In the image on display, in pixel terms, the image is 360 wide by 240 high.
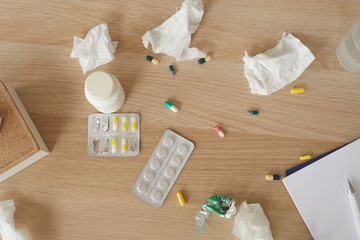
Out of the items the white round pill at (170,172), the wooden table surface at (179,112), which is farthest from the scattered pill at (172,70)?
the white round pill at (170,172)

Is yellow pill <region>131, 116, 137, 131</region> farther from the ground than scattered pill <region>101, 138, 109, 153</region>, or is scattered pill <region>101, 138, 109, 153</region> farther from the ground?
yellow pill <region>131, 116, 137, 131</region>

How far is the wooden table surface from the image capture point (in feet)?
2.29

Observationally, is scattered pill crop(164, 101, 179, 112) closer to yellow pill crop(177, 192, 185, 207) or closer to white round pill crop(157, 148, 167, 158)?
white round pill crop(157, 148, 167, 158)

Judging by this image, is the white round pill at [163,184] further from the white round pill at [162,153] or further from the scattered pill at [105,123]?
the scattered pill at [105,123]

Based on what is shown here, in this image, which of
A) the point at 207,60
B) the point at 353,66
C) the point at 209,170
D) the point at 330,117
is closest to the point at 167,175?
the point at 209,170

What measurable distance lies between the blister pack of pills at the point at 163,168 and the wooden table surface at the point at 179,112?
0.6 inches

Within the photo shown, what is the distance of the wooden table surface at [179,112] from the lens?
70 cm

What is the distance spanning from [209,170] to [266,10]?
443 mm

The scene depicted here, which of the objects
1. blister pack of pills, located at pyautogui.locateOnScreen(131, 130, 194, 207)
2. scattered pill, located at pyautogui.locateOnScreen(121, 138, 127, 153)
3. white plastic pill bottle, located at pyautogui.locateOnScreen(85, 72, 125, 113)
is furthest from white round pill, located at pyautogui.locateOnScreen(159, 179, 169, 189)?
white plastic pill bottle, located at pyautogui.locateOnScreen(85, 72, 125, 113)

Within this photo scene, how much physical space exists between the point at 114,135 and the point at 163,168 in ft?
0.48

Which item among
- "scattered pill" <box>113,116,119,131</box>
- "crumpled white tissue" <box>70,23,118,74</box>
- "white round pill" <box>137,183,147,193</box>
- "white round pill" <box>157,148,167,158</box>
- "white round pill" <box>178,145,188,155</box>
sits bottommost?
"white round pill" <box>137,183,147,193</box>

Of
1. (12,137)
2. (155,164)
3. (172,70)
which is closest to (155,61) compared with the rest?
(172,70)

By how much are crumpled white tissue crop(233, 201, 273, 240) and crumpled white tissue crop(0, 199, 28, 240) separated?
0.50 meters

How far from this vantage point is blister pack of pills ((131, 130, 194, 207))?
0.70m
